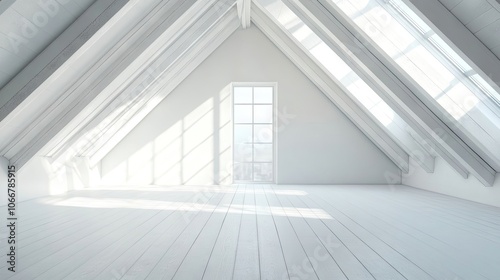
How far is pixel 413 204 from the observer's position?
6371 millimetres

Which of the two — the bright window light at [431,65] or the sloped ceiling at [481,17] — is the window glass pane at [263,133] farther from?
Result: the sloped ceiling at [481,17]

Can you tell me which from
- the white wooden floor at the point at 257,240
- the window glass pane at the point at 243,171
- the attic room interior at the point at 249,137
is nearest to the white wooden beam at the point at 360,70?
the attic room interior at the point at 249,137

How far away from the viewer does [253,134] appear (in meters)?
10.9

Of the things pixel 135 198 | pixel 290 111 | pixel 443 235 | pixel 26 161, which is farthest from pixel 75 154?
pixel 443 235

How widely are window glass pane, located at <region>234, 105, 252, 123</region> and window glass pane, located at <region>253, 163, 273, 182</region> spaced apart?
1.11 metres

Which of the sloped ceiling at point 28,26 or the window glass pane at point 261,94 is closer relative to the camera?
the sloped ceiling at point 28,26

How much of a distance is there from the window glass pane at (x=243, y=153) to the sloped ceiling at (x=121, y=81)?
7.16ft

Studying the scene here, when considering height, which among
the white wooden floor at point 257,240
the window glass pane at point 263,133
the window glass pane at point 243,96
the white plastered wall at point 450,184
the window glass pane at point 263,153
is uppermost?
the window glass pane at point 243,96

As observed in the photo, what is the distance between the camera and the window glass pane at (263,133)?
1083 cm

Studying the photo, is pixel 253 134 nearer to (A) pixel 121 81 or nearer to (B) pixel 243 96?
(B) pixel 243 96

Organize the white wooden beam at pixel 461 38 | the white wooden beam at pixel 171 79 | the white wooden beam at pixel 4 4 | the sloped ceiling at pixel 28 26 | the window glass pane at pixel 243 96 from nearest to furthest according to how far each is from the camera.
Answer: the white wooden beam at pixel 4 4 → the sloped ceiling at pixel 28 26 → the white wooden beam at pixel 461 38 → the white wooden beam at pixel 171 79 → the window glass pane at pixel 243 96

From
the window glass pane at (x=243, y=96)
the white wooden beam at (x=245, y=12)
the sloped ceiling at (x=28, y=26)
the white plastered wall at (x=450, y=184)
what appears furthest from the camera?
the window glass pane at (x=243, y=96)

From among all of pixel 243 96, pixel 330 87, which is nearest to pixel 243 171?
pixel 243 96

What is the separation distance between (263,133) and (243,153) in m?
0.68
